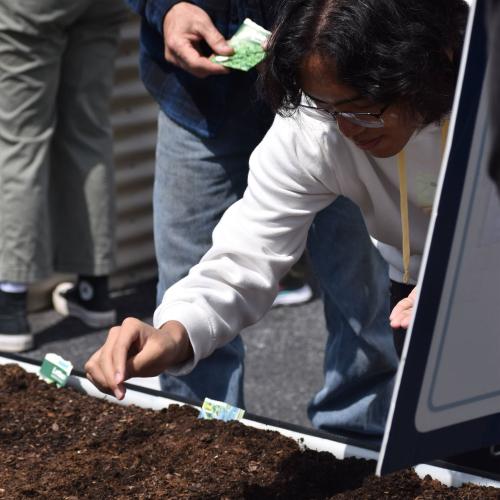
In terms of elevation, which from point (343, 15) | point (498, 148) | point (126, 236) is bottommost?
point (126, 236)

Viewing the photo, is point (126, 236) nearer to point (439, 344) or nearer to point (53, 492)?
point (53, 492)

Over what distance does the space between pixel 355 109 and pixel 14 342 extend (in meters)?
2.21

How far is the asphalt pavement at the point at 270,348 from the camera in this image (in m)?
3.37

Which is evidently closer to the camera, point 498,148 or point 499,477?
point 498,148

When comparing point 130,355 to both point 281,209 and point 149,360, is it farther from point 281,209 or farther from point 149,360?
point 281,209

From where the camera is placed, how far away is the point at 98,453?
1.97 metres

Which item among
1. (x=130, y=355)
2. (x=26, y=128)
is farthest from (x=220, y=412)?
(x=26, y=128)

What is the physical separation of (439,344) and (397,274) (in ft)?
2.69

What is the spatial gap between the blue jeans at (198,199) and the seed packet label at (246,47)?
0.80 ft

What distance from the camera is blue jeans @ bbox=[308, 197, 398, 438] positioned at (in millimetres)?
2492

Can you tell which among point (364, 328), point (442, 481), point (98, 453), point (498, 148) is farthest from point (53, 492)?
point (498, 148)

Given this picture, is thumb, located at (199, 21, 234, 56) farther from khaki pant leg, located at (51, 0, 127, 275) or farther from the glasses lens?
khaki pant leg, located at (51, 0, 127, 275)

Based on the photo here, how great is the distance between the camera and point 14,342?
11.8 feet

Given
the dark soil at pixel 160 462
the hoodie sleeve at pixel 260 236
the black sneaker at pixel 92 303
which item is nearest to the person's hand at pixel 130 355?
the hoodie sleeve at pixel 260 236
